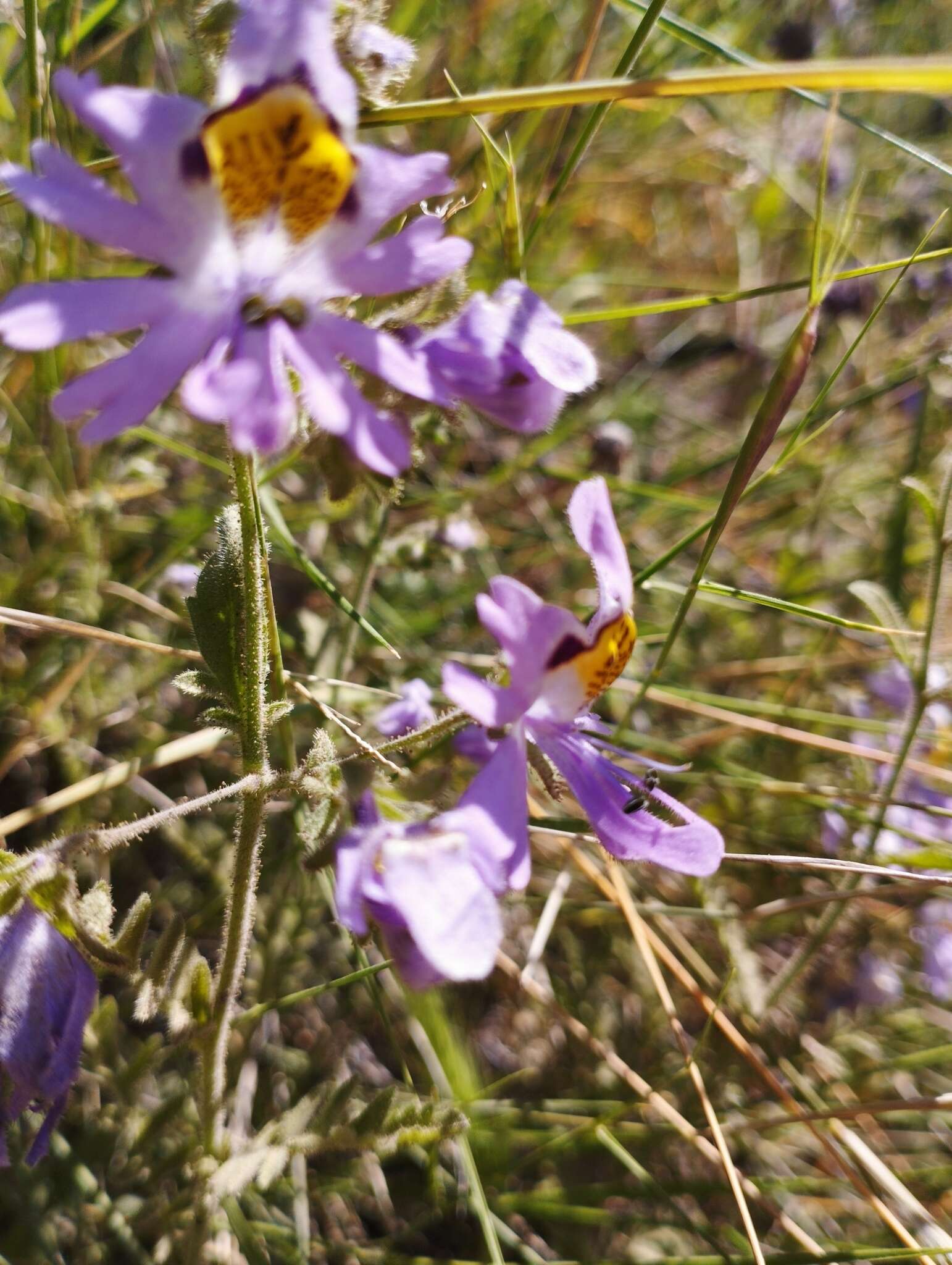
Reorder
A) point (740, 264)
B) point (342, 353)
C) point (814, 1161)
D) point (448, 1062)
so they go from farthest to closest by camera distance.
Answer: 1. point (740, 264)
2. point (814, 1161)
3. point (448, 1062)
4. point (342, 353)

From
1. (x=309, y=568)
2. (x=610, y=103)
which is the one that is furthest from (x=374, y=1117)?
(x=610, y=103)

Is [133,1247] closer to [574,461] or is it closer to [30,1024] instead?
[30,1024]

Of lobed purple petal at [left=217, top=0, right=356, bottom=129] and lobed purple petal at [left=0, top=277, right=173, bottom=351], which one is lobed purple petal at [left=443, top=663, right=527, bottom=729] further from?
lobed purple petal at [left=217, top=0, right=356, bottom=129]

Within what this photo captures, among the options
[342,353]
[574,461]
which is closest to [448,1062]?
[342,353]

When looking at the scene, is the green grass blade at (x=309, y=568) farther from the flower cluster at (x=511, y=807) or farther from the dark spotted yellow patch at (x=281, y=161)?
the dark spotted yellow patch at (x=281, y=161)

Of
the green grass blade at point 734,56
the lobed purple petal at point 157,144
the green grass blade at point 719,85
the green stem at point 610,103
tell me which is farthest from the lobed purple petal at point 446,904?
the green grass blade at point 734,56

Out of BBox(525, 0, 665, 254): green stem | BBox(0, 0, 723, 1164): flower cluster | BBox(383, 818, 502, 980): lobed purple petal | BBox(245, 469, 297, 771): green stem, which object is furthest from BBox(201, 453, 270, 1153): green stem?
BBox(525, 0, 665, 254): green stem
